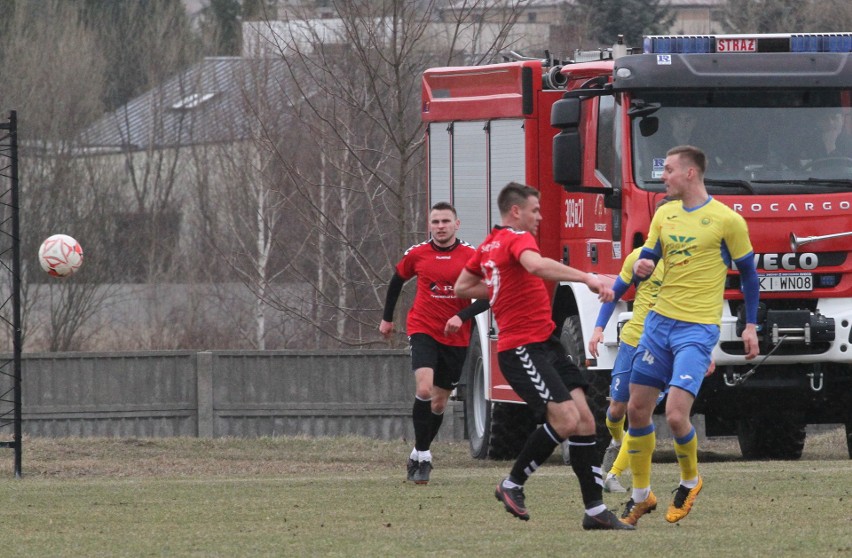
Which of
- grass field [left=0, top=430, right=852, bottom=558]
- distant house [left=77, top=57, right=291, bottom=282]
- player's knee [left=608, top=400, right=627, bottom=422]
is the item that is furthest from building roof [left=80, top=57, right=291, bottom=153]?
player's knee [left=608, top=400, right=627, bottom=422]

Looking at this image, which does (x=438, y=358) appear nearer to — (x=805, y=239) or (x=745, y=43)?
(x=805, y=239)

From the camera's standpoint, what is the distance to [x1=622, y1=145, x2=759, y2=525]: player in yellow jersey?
8.77 meters

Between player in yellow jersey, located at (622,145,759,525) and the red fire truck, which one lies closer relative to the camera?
player in yellow jersey, located at (622,145,759,525)

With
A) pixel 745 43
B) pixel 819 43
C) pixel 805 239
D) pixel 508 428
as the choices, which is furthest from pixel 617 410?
pixel 508 428

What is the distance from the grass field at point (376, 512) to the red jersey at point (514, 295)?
1.02m

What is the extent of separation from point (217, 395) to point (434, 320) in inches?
372

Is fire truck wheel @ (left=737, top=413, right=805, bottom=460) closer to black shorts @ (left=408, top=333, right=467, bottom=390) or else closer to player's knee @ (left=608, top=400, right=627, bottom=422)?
black shorts @ (left=408, top=333, right=467, bottom=390)

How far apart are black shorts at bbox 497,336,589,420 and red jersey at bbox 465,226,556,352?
0.05 meters

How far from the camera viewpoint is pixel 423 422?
490 inches

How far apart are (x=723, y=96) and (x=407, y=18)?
10307 mm

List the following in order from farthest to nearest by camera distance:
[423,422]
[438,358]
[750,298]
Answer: [438,358]
[423,422]
[750,298]

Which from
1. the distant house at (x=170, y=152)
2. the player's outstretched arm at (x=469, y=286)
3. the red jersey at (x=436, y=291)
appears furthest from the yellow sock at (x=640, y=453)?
the distant house at (x=170, y=152)

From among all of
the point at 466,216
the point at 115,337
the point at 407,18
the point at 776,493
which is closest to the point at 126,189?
the point at 115,337

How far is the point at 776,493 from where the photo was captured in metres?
10.8
